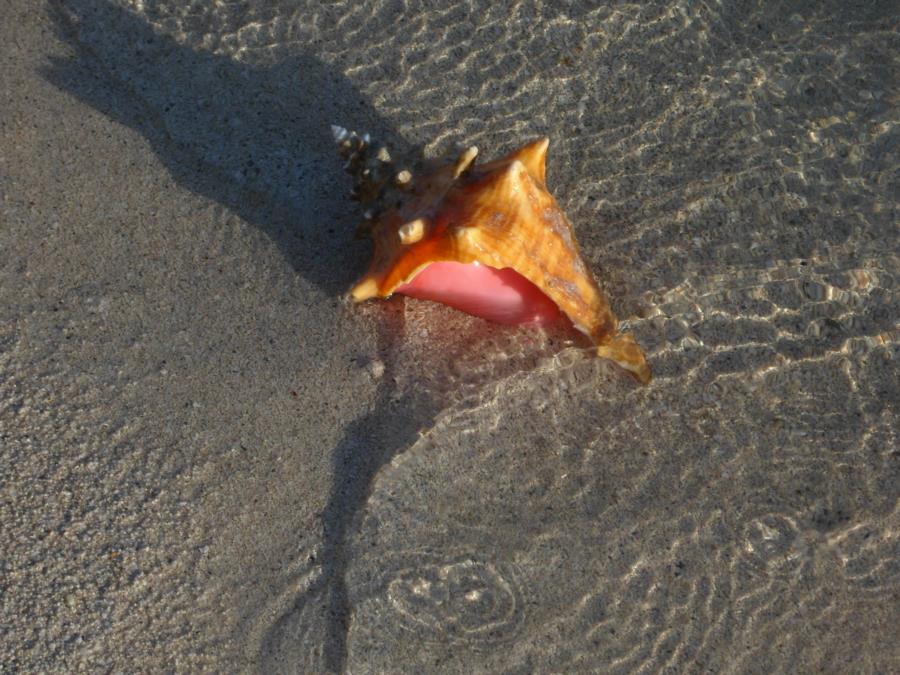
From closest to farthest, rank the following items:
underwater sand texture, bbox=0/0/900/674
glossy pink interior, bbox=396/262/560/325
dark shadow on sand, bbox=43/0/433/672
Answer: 1. underwater sand texture, bbox=0/0/900/674
2. glossy pink interior, bbox=396/262/560/325
3. dark shadow on sand, bbox=43/0/433/672

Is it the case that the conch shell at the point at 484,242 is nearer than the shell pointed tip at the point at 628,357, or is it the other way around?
the conch shell at the point at 484,242

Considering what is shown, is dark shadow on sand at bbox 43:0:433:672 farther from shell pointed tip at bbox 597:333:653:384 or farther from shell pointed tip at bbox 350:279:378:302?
shell pointed tip at bbox 597:333:653:384

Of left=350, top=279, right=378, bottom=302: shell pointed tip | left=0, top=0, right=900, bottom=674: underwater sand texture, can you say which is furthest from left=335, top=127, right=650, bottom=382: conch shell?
left=0, top=0, right=900, bottom=674: underwater sand texture

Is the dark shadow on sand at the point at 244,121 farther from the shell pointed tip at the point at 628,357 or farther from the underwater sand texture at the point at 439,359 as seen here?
the shell pointed tip at the point at 628,357

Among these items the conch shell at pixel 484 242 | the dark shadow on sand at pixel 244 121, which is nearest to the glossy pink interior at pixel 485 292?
the conch shell at pixel 484 242

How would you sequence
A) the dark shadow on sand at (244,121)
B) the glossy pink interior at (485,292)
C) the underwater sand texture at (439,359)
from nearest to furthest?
the underwater sand texture at (439,359)
the glossy pink interior at (485,292)
the dark shadow on sand at (244,121)

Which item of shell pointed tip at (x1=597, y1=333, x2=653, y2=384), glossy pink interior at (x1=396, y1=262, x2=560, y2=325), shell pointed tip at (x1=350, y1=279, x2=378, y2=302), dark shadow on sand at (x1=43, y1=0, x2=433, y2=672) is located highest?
dark shadow on sand at (x1=43, y1=0, x2=433, y2=672)

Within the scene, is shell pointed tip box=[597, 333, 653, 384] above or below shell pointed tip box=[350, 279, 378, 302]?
below

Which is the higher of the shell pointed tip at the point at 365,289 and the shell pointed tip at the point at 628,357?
the shell pointed tip at the point at 365,289
